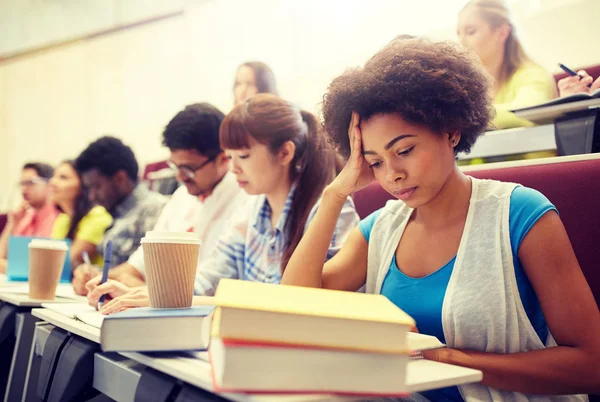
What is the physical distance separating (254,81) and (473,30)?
1138mm

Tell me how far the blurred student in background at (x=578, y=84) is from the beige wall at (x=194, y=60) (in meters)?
0.33

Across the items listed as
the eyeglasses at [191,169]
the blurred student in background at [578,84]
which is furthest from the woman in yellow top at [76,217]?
the blurred student in background at [578,84]

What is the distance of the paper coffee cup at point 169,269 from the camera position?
0.87m

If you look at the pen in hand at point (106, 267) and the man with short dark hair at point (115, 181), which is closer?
the pen in hand at point (106, 267)

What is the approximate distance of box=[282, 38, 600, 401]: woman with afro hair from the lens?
0.84 m

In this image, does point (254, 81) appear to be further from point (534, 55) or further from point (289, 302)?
point (289, 302)

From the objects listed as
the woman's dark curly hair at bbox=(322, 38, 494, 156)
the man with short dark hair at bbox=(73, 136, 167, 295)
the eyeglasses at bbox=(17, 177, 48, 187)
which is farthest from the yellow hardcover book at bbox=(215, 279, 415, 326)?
the eyeglasses at bbox=(17, 177, 48, 187)

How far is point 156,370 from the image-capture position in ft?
2.45

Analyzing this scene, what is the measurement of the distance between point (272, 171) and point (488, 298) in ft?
2.62

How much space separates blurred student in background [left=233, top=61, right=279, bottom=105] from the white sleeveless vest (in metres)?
1.91

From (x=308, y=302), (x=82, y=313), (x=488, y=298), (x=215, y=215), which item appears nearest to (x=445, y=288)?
(x=488, y=298)

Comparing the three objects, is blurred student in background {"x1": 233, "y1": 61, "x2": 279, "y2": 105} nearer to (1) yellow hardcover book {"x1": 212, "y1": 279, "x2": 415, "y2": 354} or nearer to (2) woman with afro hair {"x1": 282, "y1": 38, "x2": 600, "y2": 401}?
(2) woman with afro hair {"x1": 282, "y1": 38, "x2": 600, "y2": 401}

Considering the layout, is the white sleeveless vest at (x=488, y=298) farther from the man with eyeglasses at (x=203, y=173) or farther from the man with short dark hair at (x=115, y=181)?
the man with short dark hair at (x=115, y=181)

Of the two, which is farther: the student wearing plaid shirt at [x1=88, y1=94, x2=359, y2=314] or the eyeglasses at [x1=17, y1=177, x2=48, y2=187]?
the eyeglasses at [x1=17, y1=177, x2=48, y2=187]
